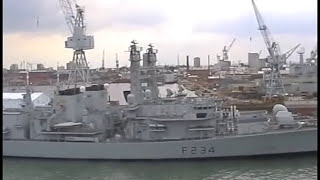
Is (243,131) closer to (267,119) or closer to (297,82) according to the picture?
(267,119)

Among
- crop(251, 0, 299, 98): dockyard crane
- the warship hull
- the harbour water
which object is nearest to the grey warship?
the warship hull

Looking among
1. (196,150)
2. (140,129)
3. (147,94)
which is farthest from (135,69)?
(196,150)

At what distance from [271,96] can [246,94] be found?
13.1ft

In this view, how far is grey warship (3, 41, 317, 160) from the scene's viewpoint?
13570mm

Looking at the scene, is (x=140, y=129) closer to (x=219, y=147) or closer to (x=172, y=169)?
(x=172, y=169)

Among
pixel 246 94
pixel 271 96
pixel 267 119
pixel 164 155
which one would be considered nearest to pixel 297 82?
pixel 246 94

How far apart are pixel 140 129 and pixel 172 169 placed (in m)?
2.16

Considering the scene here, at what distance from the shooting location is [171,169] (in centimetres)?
1283

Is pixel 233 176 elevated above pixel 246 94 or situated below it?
below

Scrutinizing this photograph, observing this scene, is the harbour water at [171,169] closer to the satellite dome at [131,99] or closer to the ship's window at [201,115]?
the ship's window at [201,115]

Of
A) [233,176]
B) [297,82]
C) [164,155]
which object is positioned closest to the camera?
[233,176]

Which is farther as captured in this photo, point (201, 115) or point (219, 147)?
point (201, 115)

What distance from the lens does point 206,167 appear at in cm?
1290

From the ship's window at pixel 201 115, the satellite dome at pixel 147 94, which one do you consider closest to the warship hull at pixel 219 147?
the ship's window at pixel 201 115
